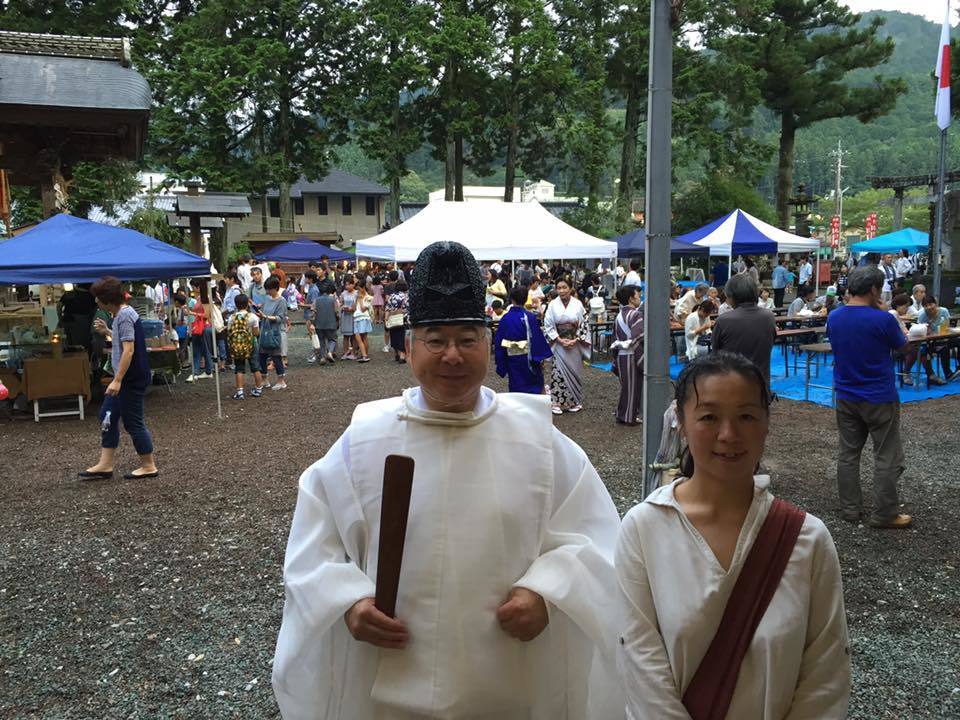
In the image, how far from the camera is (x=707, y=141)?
1346 inches

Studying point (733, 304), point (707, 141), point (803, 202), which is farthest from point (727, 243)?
point (707, 141)

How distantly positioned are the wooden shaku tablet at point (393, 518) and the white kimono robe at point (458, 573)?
111 millimetres

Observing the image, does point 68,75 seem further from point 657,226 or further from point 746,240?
point 746,240

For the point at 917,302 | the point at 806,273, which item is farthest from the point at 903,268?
the point at 917,302

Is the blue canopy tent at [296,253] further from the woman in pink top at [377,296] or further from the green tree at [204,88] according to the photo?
the green tree at [204,88]

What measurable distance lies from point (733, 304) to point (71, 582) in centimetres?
528

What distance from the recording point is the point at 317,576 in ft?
6.22

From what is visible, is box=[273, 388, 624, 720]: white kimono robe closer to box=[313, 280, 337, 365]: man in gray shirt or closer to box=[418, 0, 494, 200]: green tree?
box=[313, 280, 337, 365]: man in gray shirt

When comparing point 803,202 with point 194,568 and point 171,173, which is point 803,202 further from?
point 194,568

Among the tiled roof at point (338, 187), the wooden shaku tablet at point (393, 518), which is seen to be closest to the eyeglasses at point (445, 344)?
the wooden shaku tablet at point (393, 518)

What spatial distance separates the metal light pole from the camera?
4.02 meters

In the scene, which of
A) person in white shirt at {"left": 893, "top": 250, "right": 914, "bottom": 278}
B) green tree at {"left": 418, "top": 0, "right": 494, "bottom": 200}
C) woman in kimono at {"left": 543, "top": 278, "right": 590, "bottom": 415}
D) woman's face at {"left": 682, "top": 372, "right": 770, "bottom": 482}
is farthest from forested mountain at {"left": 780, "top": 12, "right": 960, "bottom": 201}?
woman's face at {"left": 682, "top": 372, "right": 770, "bottom": 482}

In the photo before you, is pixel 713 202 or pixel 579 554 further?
pixel 713 202

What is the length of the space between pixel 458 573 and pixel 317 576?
346 mm
